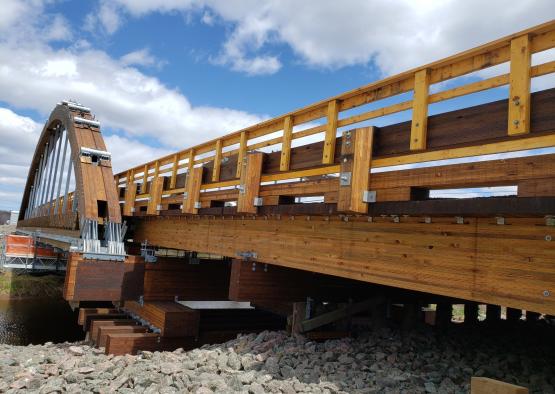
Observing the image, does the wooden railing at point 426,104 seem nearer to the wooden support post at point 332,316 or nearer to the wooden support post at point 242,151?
the wooden support post at point 242,151

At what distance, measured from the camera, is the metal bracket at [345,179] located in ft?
19.7

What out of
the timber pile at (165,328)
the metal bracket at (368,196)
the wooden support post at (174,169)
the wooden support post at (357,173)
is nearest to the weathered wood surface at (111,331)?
the timber pile at (165,328)

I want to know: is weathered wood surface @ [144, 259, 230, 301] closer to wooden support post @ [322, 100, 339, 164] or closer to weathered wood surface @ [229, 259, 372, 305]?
weathered wood surface @ [229, 259, 372, 305]

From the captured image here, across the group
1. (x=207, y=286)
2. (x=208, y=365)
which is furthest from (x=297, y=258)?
(x=207, y=286)

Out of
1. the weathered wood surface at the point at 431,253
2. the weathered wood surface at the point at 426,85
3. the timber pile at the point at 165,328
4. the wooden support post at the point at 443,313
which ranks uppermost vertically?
the weathered wood surface at the point at 426,85

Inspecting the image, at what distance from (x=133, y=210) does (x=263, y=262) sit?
8.37 metres

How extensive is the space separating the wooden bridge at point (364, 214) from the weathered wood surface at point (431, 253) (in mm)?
14

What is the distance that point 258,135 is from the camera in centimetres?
895

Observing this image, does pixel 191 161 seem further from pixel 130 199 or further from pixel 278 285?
pixel 130 199

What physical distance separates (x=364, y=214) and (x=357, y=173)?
1.82 feet

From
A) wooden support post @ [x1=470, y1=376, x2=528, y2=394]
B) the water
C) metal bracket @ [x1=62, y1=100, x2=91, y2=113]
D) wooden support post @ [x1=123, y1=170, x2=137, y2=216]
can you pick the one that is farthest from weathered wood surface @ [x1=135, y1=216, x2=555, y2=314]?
metal bracket @ [x1=62, y1=100, x2=91, y2=113]

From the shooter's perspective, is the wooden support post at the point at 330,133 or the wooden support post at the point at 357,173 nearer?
the wooden support post at the point at 357,173

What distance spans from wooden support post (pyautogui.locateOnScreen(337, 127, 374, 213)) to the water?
1489 centimetres

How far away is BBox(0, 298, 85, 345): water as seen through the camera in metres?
17.4
